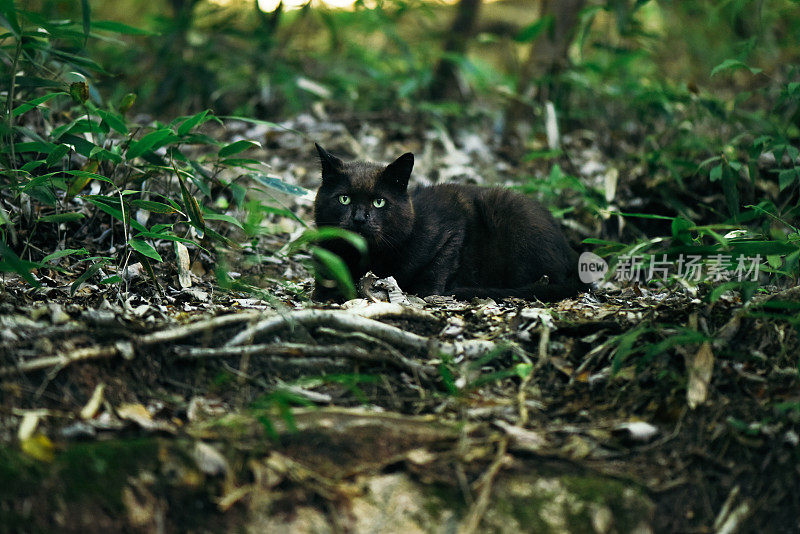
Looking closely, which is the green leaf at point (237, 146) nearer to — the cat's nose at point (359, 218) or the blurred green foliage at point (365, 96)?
the blurred green foliage at point (365, 96)

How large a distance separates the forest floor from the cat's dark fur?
2.78 feet

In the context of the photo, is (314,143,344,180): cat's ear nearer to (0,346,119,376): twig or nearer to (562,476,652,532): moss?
(0,346,119,376): twig

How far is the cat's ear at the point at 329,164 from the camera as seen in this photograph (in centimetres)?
374

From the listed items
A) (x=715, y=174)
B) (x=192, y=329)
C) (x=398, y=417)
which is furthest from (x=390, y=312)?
(x=715, y=174)

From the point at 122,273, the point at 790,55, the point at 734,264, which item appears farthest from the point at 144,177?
the point at 790,55

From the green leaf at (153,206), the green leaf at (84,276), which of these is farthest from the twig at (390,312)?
the green leaf at (84,276)

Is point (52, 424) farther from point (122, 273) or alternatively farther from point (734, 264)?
point (734, 264)

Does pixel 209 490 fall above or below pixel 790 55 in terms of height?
below

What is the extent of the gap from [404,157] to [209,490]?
2.31m

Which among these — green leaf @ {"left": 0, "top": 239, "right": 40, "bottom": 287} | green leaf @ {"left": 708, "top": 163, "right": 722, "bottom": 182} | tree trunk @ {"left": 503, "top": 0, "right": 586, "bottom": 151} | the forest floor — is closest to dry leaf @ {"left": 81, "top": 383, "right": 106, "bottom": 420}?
the forest floor

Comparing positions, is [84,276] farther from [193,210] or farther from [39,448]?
[39,448]

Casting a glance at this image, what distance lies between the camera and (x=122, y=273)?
3.12m

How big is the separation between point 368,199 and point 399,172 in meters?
0.24

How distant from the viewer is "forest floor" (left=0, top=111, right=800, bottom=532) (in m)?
1.88
